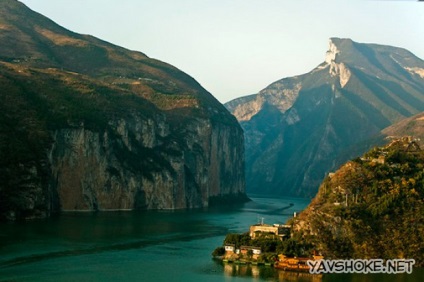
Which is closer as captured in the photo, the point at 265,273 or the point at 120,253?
the point at 265,273

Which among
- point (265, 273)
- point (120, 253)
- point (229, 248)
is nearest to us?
point (265, 273)

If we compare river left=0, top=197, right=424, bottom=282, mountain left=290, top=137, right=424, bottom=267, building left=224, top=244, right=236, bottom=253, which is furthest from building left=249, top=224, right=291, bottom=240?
river left=0, top=197, right=424, bottom=282

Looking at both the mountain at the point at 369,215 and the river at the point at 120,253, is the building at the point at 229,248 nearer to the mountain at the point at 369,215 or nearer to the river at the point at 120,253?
the river at the point at 120,253

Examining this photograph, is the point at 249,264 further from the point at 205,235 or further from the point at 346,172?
the point at 205,235

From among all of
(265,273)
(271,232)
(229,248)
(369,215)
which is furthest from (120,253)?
(369,215)

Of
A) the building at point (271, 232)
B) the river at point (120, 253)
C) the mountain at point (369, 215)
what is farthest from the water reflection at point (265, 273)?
the building at point (271, 232)

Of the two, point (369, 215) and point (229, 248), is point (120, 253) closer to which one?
point (229, 248)
